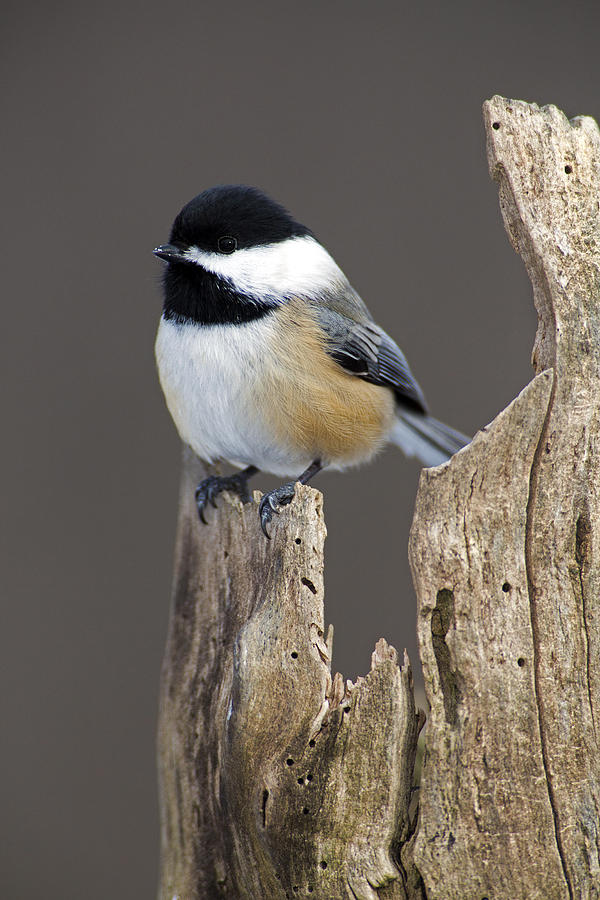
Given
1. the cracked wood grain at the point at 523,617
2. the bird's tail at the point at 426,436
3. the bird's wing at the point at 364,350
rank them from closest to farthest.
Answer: the cracked wood grain at the point at 523,617, the bird's wing at the point at 364,350, the bird's tail at the point at 426,436

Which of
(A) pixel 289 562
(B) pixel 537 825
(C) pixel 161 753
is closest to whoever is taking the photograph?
(B) pixel 537 825

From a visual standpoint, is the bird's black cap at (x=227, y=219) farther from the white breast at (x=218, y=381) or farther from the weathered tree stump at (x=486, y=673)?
the weathered tree stump at (x=486, y=673)

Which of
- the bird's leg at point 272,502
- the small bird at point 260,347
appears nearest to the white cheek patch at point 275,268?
the small bird at point 260,347

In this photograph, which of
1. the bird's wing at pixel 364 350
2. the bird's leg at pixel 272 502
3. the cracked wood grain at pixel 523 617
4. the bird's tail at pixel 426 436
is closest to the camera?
the cracked wood grain at pixel 523 617

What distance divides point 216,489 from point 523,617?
0.61m

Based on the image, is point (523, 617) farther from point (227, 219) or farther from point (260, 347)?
point (227, 219)

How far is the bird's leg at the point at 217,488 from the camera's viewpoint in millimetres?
1380

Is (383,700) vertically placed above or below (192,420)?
below

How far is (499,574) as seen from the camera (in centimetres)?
96

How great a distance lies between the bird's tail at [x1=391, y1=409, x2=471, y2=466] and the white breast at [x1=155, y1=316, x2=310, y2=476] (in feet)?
0.94

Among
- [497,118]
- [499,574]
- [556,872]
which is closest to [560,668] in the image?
[499,574]

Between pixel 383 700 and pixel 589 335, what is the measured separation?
498 mm

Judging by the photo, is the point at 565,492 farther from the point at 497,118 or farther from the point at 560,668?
the point at 497,118

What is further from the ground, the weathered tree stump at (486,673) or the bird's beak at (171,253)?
the bird's beak at (171,253)
